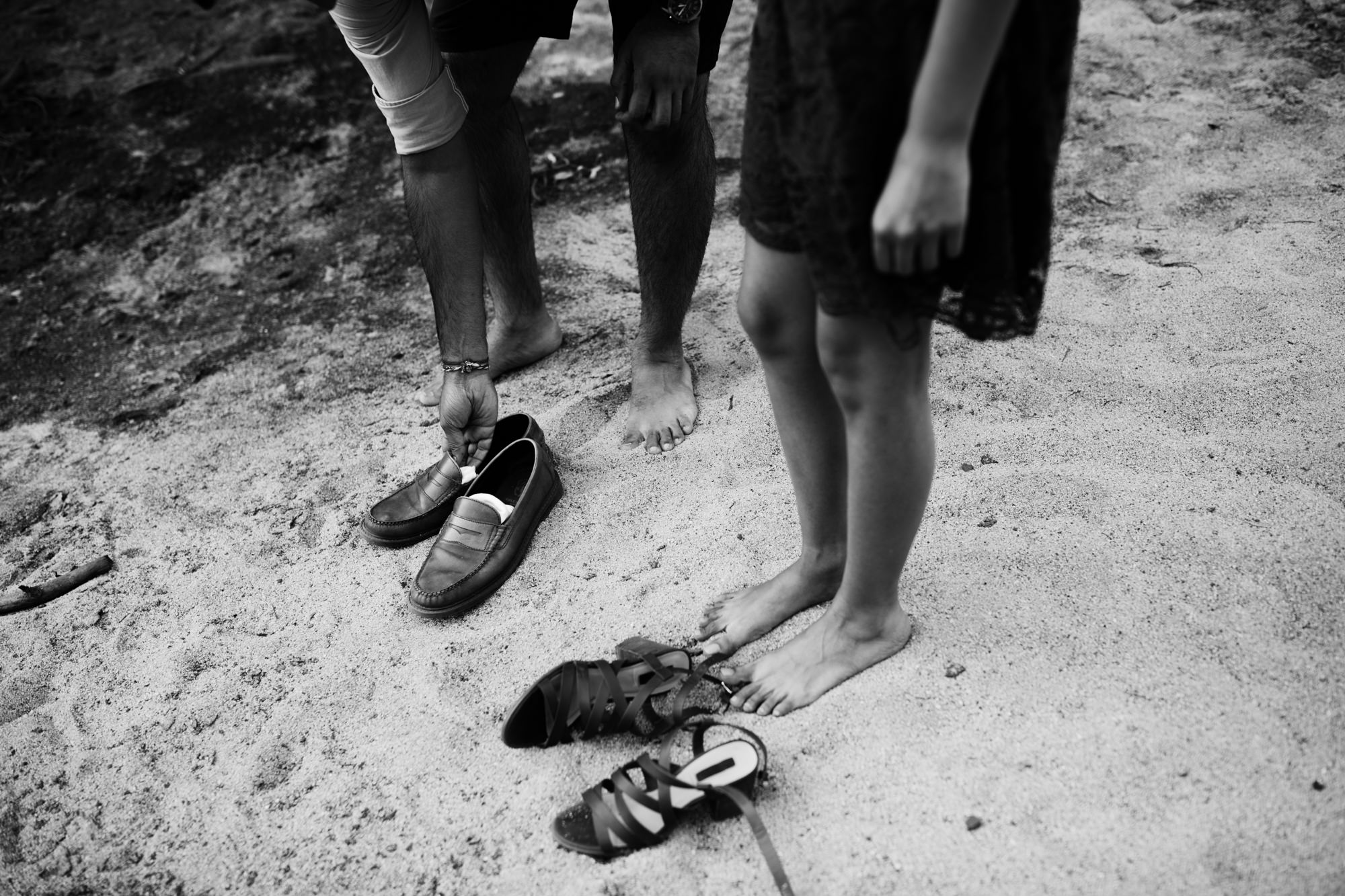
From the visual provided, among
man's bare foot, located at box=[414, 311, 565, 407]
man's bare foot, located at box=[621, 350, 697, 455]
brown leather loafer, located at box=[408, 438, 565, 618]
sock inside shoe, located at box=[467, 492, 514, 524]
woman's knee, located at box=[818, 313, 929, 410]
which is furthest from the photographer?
man's bare foot, located at box=[414, 311, 565, 407]

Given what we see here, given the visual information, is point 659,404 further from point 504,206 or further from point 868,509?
point 868,509

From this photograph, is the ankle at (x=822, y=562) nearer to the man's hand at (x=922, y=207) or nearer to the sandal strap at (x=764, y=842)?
the sandal strap at (x=764, y=842)

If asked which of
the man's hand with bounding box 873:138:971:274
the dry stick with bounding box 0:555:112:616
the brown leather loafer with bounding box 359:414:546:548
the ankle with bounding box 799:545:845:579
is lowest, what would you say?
the dry stick with bounding box 0:555:112:616

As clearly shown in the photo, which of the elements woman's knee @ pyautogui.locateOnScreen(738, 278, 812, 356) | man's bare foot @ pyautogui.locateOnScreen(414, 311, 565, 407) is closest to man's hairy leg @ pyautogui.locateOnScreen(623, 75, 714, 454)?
man's bare foot @ pyautogui.locateOnScreen(414, 311, 565, 407)

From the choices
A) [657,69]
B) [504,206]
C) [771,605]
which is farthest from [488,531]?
[657,69]

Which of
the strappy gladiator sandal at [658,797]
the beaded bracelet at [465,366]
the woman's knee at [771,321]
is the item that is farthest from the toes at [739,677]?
the beaded bracelet at [465,366]

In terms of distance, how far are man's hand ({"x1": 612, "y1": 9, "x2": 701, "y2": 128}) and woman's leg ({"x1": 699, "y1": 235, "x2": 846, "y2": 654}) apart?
0.86m

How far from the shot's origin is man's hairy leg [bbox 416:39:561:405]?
2.44 meters

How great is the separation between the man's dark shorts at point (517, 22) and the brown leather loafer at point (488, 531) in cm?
100

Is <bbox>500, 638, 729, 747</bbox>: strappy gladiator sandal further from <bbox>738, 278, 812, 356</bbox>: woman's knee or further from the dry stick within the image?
the dry stick

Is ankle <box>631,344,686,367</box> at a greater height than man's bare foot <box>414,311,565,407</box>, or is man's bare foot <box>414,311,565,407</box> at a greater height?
ankle <box>631,344,686,367</box>

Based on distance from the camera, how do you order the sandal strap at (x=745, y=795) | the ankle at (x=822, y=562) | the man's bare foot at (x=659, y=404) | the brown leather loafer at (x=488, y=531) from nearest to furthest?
the sandal strap at (x=745, y=795), the ankle at (x=822, y=562), the brown leather loafer at (x=488, y=531), the man's bare foot at (x=659, y=404)

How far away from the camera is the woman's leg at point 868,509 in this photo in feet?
4.32

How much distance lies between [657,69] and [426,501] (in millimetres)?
1144
